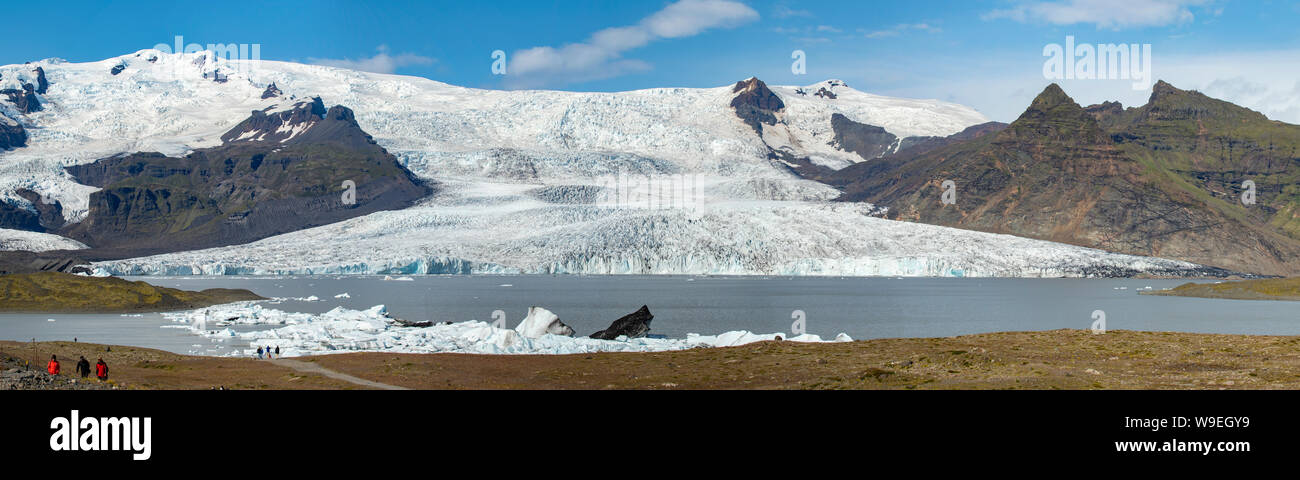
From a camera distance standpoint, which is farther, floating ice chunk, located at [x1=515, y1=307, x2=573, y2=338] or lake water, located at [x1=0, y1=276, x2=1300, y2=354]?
lake water, located at [x1=0, y1=276, x2=1300, y2=354]

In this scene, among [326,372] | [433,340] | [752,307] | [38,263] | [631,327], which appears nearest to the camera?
[326,372]

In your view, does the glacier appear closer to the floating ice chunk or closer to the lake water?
the floating ice chunk

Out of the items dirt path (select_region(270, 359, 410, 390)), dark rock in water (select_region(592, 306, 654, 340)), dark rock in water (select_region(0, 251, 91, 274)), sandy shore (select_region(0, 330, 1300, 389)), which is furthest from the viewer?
dark rock in water (select_region(0, 251, 91, 274))

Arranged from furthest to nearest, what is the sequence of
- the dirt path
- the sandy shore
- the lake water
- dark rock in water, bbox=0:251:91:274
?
1. dark rock in water, bbox=0:251:91:274
2. the lake water
3. the dirt path
4. the sandy shore

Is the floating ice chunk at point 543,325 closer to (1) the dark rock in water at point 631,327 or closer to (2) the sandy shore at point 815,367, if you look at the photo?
(1) the dark rock in water at point 631,327

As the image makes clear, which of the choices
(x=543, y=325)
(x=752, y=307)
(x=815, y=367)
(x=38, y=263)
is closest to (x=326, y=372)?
(x=815, y=367)

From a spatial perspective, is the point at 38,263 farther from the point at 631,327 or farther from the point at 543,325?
the point at 631,327

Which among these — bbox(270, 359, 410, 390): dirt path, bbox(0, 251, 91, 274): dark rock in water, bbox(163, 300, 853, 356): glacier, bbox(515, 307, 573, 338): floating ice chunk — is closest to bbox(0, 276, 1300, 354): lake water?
bbox(163, 300, 853, 356): glacier
